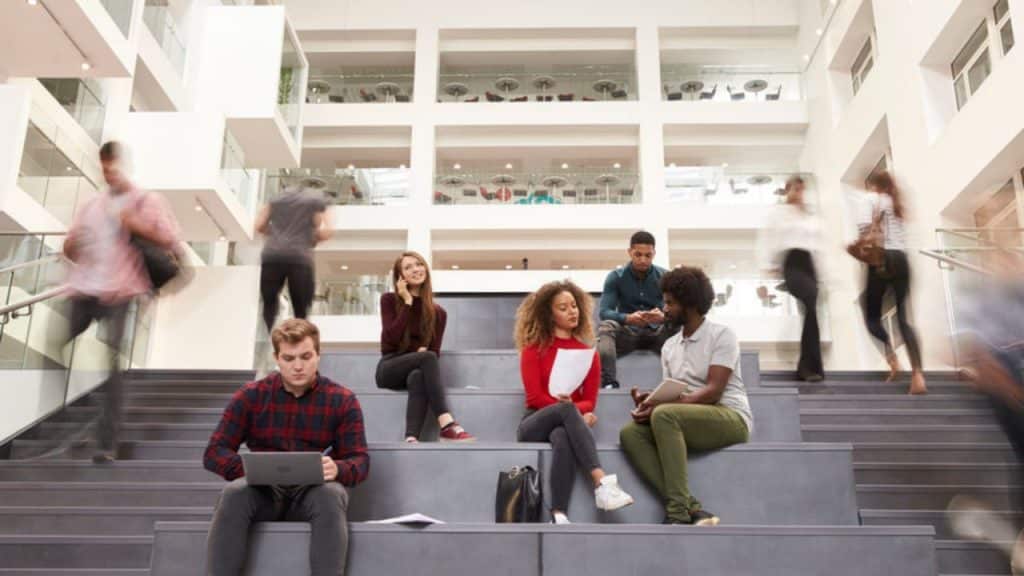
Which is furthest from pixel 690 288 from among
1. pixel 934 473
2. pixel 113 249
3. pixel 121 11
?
pixel 121 11

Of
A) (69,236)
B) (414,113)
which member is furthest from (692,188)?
(69,236)

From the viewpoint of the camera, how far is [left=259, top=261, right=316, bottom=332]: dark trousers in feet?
19.9

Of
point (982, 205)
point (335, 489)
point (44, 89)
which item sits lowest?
point (335, 489)

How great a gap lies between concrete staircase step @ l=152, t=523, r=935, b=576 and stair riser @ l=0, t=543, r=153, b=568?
2.63 ft

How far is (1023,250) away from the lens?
5.93 meters

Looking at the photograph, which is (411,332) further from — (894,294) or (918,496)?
(894,294)

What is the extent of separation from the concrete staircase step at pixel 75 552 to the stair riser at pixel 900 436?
3.65 m

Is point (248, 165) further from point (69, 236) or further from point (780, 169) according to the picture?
point (780, 169)

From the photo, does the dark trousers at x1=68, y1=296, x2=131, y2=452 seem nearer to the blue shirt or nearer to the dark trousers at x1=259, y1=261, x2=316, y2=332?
the dark trousers at x1=259, y1=261, x2=316, y2=332

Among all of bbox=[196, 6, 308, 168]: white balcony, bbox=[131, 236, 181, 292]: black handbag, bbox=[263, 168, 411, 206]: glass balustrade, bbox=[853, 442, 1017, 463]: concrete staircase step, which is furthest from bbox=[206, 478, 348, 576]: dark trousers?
bbox=[263, 168, 411, 206]: glass balustrade

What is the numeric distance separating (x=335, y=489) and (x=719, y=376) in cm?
182

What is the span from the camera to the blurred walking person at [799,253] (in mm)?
6555

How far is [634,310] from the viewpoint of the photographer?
633cm

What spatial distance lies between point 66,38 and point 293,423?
23.8 feet
